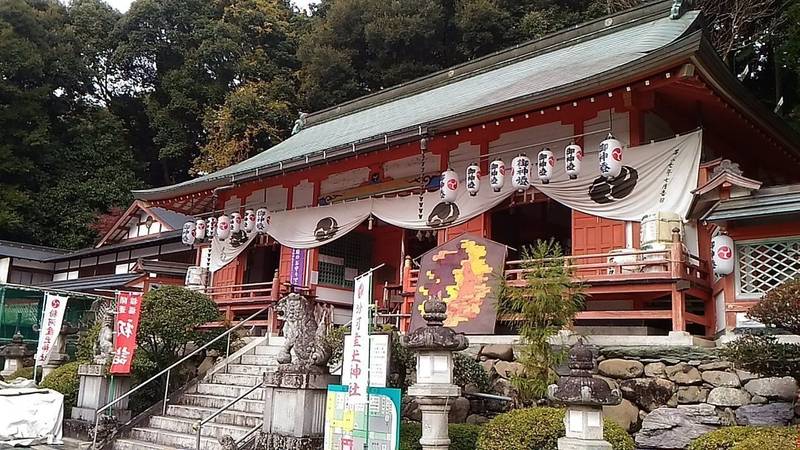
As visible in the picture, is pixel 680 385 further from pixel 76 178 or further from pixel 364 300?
pixel 76 178

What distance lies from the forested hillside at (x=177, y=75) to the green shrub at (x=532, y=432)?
19.9 metres

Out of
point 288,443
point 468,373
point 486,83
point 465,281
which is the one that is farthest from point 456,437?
point 486,83

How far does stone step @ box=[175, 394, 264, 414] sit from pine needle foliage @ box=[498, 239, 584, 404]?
4.16m

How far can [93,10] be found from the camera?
3534 centimetres

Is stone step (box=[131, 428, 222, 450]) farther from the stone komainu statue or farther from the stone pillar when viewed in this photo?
the stone komainu statue

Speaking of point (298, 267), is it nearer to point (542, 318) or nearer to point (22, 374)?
point (22, 374)

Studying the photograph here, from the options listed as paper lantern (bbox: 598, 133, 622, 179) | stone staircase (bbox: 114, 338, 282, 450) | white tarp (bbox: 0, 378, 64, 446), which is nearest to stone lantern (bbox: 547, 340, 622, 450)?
paper lantern (bbox: 598, 133, 622, 179)

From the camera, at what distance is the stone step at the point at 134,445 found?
31.7ft

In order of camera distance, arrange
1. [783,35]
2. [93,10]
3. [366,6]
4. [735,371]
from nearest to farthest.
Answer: [735,371], [783,35], [366,6], [93,10]

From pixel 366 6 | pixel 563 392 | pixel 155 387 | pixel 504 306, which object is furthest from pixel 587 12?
pixel 563 392

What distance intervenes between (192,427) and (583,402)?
6.57 meters

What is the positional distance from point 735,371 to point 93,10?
1458 inches

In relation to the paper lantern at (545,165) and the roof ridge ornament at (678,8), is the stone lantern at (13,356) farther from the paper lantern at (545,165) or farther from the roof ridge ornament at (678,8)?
the roof ridge ornament at (678,8)

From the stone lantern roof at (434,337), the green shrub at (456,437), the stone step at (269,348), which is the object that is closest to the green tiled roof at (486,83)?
the stone step at (269,348)
